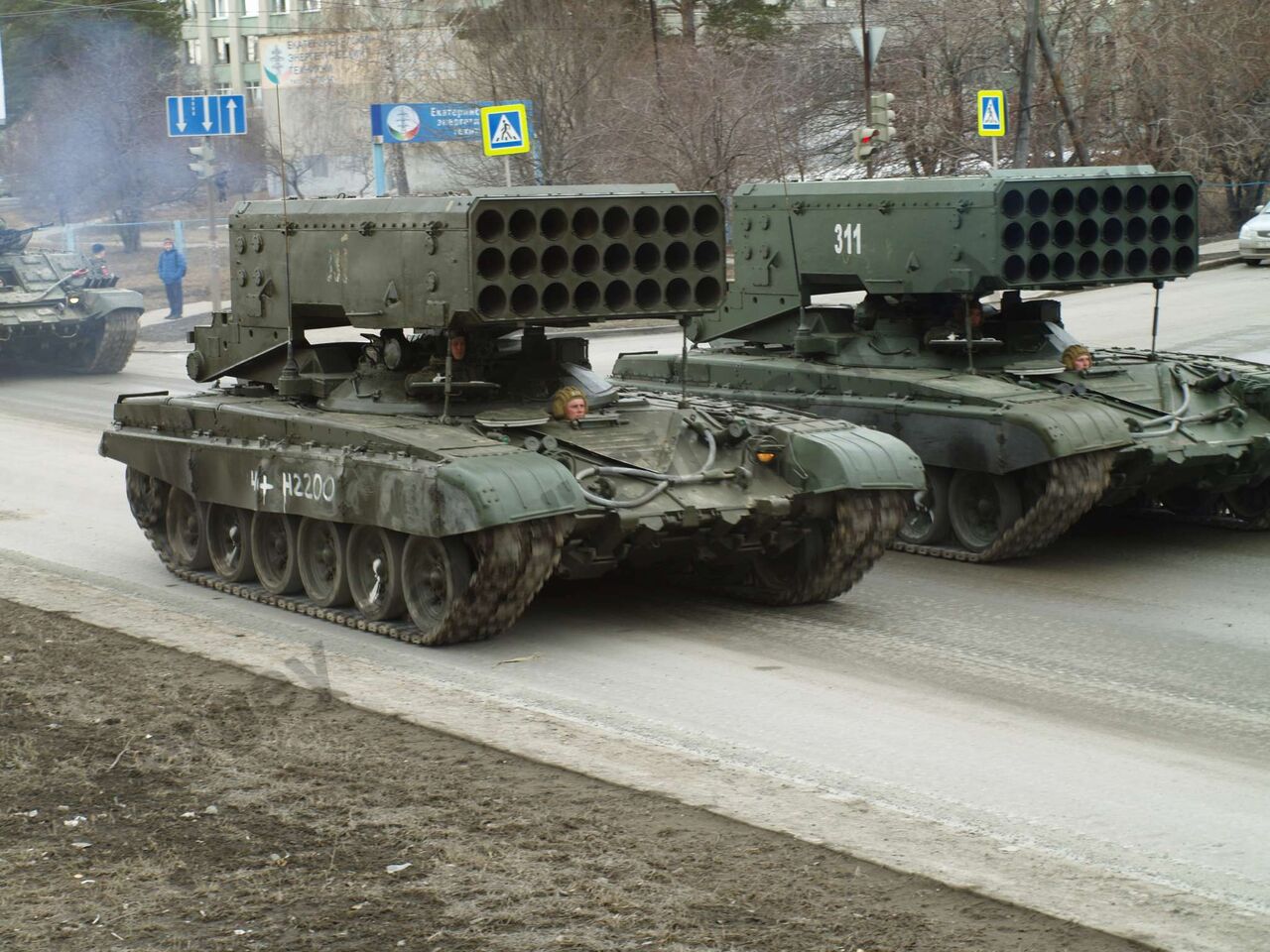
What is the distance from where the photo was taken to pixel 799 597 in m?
11.0

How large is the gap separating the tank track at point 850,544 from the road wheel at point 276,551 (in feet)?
8.89

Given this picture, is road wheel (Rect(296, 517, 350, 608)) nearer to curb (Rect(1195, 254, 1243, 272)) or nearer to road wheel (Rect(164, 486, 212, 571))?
road wheel (Rect(164, 486, 212, 571))

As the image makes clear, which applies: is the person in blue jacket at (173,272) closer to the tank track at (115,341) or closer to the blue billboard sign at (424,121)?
the blue billboard sign at (424,121)

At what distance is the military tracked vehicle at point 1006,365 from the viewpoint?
12.2m

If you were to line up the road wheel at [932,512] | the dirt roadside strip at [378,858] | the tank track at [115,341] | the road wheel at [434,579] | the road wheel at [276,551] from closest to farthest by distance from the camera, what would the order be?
the dirt roadside strip at [378,858] < the road wheel at [434,579] < the road wheel at [276,551] < the road wheel at [932,512] < the tank track at [115,341]

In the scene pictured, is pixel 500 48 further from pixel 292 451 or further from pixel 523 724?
pixel 523 724

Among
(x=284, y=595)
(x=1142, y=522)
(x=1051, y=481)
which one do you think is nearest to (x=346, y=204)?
(x=284, y=595)

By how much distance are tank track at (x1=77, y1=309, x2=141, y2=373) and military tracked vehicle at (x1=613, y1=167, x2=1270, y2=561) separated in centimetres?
1202

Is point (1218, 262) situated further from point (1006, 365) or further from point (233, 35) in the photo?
point (233, 35)

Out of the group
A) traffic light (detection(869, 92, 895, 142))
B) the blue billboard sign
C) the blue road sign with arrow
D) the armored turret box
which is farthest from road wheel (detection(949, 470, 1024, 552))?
the blue billboard sign

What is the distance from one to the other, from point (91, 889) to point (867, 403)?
7.82 metres

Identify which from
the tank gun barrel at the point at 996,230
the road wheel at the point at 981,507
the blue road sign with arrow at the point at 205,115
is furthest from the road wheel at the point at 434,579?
the blue road sign with arrow at the point at 205,115

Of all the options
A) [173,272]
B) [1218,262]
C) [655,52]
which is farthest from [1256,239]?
[173,272]

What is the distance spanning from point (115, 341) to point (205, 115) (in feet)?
10.0
